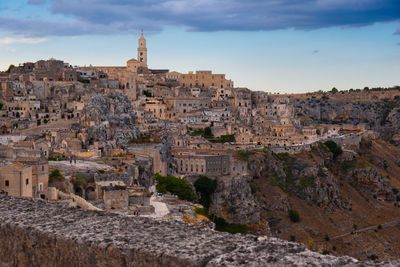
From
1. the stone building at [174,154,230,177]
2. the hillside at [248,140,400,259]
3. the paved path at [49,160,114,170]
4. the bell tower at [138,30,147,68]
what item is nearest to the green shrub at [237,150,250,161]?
the hillside at [248,140,400,259]

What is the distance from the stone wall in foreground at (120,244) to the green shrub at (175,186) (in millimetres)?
34419

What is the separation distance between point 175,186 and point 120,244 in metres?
38.5

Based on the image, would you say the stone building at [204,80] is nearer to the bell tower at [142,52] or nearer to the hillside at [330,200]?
the bell tower at [142,52]

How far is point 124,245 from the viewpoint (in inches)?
230

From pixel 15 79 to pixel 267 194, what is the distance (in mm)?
35361

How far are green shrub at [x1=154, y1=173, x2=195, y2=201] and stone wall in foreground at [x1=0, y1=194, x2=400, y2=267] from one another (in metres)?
34.4

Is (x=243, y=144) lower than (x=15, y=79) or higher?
lower

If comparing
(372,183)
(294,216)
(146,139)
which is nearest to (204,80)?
(372,183)

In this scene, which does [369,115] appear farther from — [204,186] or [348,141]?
[204,186]

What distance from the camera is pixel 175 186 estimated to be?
4425 cm

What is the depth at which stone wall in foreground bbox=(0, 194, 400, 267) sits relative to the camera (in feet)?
17.3

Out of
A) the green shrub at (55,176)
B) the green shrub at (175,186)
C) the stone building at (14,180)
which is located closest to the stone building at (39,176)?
the green shrub at (55,176)

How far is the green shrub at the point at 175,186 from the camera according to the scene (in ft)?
140

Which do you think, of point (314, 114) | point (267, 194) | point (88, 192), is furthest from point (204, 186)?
point (314, 114)
